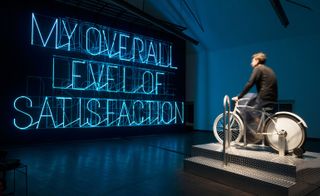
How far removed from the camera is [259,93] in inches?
159

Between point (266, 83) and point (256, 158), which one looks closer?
point (256, 158)

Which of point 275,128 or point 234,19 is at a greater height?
point 234,19

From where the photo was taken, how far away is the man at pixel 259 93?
395 cm

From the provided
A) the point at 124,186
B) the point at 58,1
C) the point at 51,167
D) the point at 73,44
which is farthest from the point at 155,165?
the point at 58,1

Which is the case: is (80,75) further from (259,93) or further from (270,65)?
(270,65)

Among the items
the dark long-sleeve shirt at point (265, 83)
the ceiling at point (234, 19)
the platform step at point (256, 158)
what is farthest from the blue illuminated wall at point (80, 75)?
the dark long-sleeve shirt at point (265, 83)

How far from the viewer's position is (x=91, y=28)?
830cm

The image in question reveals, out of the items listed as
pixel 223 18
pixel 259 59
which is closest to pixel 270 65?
pixel 223 18

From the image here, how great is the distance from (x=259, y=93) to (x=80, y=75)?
5659mm

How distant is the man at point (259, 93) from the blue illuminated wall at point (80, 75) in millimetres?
5364

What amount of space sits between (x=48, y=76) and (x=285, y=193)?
6630mm

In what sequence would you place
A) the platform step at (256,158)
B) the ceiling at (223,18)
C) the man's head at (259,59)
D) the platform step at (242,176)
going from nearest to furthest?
the platform step at (242,176)
the platform step at (256,158)
the man's head at (259,59)
the ceiling at (223,18)

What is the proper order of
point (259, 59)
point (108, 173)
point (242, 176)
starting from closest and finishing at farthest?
point (242, 176), point (259, 59), point (108, 173)

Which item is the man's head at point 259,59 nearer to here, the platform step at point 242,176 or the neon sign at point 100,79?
the platform step at point 242,176
